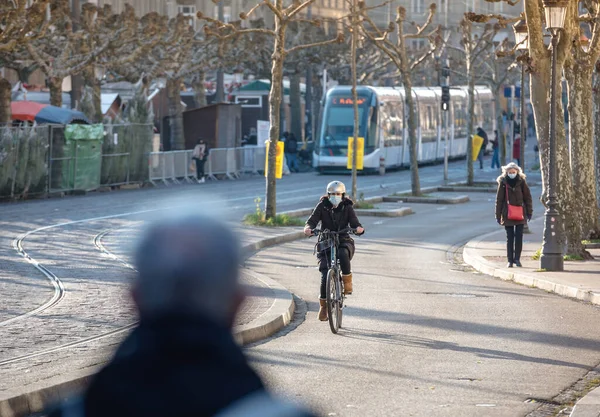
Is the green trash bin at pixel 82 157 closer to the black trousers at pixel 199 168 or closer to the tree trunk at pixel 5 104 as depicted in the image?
the tree trunk at pixel 5 104

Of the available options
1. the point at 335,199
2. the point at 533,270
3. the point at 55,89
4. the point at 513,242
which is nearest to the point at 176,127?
the point at 55,89

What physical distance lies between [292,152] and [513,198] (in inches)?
1293

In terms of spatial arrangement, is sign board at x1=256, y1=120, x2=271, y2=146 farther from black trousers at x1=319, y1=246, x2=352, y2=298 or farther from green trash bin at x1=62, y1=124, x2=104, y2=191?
black trousers at x1=319, y1=246, x2=352, y2=298

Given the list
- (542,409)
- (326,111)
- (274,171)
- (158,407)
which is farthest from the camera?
(326,111)

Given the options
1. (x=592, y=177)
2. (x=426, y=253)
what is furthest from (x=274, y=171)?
(x=592, y=177)

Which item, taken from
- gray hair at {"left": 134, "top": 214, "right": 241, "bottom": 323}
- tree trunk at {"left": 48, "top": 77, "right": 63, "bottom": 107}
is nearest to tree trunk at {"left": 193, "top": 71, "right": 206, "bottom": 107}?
tree trunk at {"left": 48, "top": 77, "right": 63, "bottom": 107}

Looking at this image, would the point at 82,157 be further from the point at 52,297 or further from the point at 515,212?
the point at 52,297

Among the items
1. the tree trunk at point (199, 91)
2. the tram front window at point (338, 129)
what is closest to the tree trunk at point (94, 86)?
the tram front window at point (338, 129)

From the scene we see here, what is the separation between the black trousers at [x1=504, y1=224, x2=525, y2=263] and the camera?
18.7 metres

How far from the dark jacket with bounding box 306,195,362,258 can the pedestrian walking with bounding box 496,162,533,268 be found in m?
6.37

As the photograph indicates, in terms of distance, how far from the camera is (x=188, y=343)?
2504mm

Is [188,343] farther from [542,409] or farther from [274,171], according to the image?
[274,171]

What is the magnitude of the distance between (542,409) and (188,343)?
6527mm

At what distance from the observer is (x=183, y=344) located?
2.50 meters
